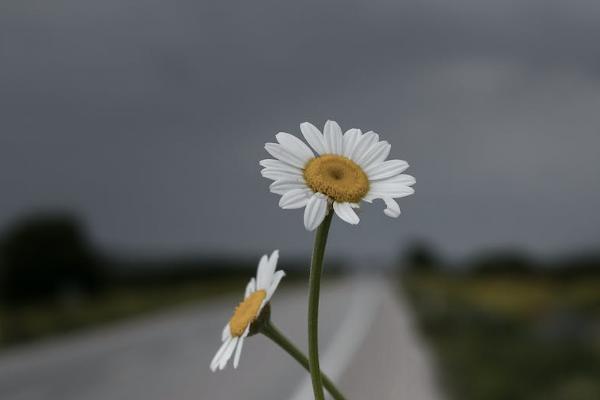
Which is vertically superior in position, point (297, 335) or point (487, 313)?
point (487, 313)

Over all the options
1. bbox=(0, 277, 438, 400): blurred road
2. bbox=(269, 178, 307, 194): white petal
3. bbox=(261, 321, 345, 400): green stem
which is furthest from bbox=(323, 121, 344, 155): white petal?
bbox=(0, 277, 438, 400): blurred road

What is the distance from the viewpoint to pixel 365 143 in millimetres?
1199

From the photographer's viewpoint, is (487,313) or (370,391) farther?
(487,313)

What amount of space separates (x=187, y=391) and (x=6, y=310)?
12.1 metres

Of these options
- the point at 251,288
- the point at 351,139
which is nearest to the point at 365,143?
the point at 351,139

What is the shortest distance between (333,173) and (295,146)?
0.06 meters

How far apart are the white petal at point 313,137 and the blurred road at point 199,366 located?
271 cm

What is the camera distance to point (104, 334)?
66.0ft

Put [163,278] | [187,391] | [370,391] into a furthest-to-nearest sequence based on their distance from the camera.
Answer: [163,278] < [187,391] < [370,391]

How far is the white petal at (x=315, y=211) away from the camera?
1.03 m

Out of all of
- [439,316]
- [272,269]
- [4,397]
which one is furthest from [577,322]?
[272,269]

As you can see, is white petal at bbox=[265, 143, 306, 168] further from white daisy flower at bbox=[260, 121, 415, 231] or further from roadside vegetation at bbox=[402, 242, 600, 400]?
roadside vegetation at bbox=[402, 242, 600, 400]

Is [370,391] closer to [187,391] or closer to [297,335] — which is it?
[187,391]

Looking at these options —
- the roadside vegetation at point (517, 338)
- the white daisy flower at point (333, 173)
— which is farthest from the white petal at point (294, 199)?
the roadside vegetation at point (517, 338)
